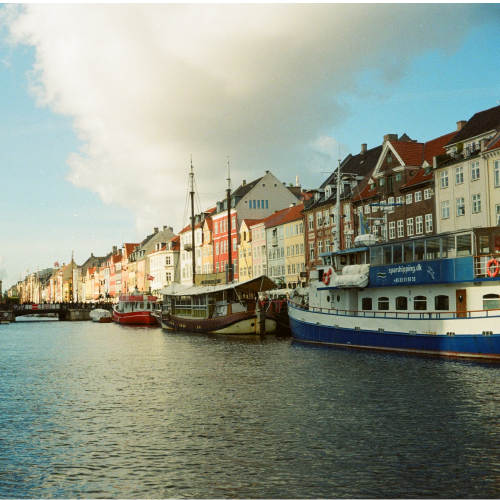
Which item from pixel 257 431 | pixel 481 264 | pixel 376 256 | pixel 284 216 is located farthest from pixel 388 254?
pixel 284 216

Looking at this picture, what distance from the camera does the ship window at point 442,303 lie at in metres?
36.2

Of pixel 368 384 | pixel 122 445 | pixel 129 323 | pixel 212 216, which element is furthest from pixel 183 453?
pixel 212 216

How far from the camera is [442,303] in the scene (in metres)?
36.5

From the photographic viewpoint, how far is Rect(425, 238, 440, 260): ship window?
3622 cm

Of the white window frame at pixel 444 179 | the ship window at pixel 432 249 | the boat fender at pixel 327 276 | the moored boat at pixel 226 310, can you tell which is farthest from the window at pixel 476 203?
the ship window at pixel 432 249

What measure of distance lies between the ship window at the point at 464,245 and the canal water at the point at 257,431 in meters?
5.59

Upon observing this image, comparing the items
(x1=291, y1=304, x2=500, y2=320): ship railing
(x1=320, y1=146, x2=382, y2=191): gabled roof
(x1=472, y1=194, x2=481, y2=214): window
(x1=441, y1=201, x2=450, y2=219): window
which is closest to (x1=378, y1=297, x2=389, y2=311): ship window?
(x1=291, y1=304, x2=500, y2=320): ship railing

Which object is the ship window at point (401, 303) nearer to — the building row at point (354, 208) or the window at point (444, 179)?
the building row at point (354, 208)

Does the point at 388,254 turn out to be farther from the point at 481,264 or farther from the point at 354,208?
the point at 354,208

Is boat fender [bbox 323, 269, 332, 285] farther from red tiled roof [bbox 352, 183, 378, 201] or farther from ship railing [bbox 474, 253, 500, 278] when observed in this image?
red tiled roof [bbox 352, 183, 378, 201]

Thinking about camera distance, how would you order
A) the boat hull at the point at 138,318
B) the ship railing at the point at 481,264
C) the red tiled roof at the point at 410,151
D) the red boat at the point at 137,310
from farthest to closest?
1. the red boat at the point at 137,310
2. the boat hull at the point at 138,318
3. the red tiled roof at the point at 410,151
4. the ship railing at the point at 481,264

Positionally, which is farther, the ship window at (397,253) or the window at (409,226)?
the window at (409,226)

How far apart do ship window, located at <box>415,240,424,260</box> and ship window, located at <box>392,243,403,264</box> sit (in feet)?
4.22

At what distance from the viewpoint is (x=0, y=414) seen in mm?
22391
